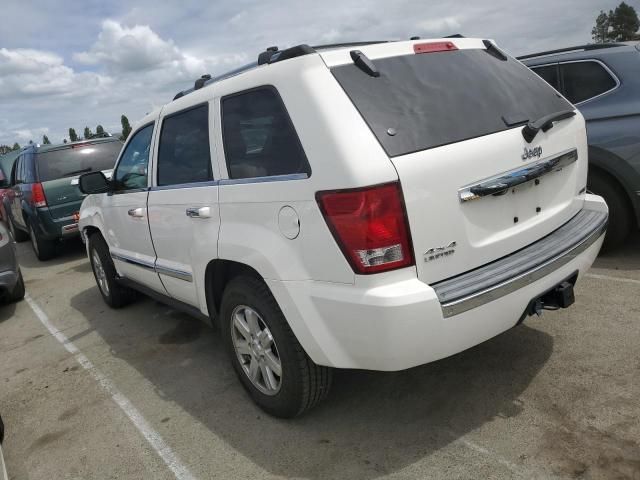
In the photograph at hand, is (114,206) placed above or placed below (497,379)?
above

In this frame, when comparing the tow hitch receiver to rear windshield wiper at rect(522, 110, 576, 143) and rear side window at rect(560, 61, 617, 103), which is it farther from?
rear side window at rect(560, 61, 617, 103)

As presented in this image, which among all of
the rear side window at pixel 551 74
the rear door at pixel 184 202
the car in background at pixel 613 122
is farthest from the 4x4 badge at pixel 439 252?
the rear side window at pixel 551 74

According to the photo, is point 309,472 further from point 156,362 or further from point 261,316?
point 156,362

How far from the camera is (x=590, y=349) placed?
10.5 ft

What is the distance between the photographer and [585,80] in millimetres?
4805

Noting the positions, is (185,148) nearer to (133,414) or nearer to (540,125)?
(133,414)

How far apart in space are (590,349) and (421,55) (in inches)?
80.4

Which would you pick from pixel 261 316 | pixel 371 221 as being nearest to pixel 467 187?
pixel 371 221

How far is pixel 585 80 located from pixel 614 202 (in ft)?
3.87

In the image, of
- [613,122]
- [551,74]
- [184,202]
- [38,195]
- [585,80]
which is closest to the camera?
[184,202]

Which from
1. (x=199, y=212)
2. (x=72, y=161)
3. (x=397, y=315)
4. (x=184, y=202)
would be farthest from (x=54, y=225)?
(x=397, y=315)

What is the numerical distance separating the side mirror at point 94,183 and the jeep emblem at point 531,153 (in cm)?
338

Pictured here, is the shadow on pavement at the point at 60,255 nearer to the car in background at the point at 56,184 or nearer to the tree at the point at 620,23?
the car in background at the point at 56,184

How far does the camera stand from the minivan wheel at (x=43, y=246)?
830 cm
